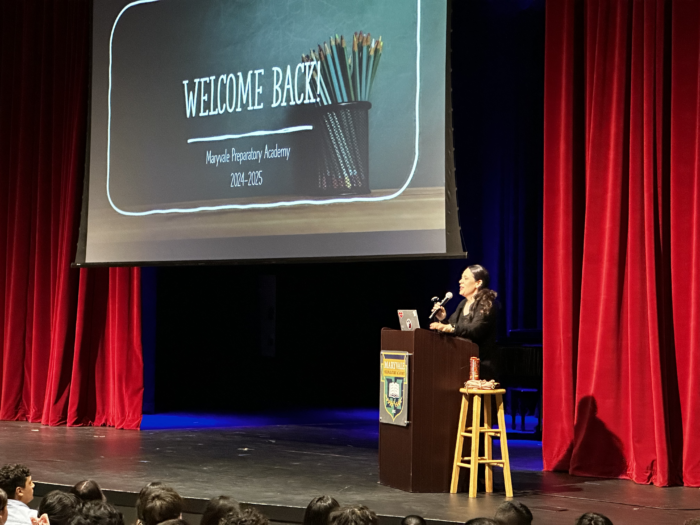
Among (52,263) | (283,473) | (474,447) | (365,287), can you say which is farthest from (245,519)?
(365,287)

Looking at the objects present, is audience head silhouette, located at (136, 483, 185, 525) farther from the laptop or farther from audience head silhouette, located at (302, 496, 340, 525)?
the laptop

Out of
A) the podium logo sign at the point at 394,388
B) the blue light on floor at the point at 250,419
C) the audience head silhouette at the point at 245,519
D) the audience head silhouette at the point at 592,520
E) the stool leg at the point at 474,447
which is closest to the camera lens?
the audience head silhouette at the point at 245,519

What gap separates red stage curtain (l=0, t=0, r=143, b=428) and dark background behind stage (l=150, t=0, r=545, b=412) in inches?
32.1

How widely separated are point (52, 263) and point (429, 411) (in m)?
4.32

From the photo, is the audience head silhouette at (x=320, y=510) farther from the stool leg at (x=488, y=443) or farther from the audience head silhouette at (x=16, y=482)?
the stool leg at (x=488, y=443)

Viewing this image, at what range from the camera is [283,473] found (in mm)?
5164

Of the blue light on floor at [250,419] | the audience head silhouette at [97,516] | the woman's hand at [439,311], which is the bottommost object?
the blue light on floor at [250,419]

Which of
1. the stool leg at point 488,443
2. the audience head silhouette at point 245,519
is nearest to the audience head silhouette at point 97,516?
the audience head silhouette at point 245,519

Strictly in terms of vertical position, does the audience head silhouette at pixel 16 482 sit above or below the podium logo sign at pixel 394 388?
below

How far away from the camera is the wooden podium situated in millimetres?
4605

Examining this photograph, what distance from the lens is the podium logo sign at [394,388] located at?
464 centimetres

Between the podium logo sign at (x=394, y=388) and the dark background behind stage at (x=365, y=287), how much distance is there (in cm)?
373

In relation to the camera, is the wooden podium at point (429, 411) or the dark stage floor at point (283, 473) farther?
the wooden podium at point (429, 411)

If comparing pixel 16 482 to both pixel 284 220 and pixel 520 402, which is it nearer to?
pixel 284 220
